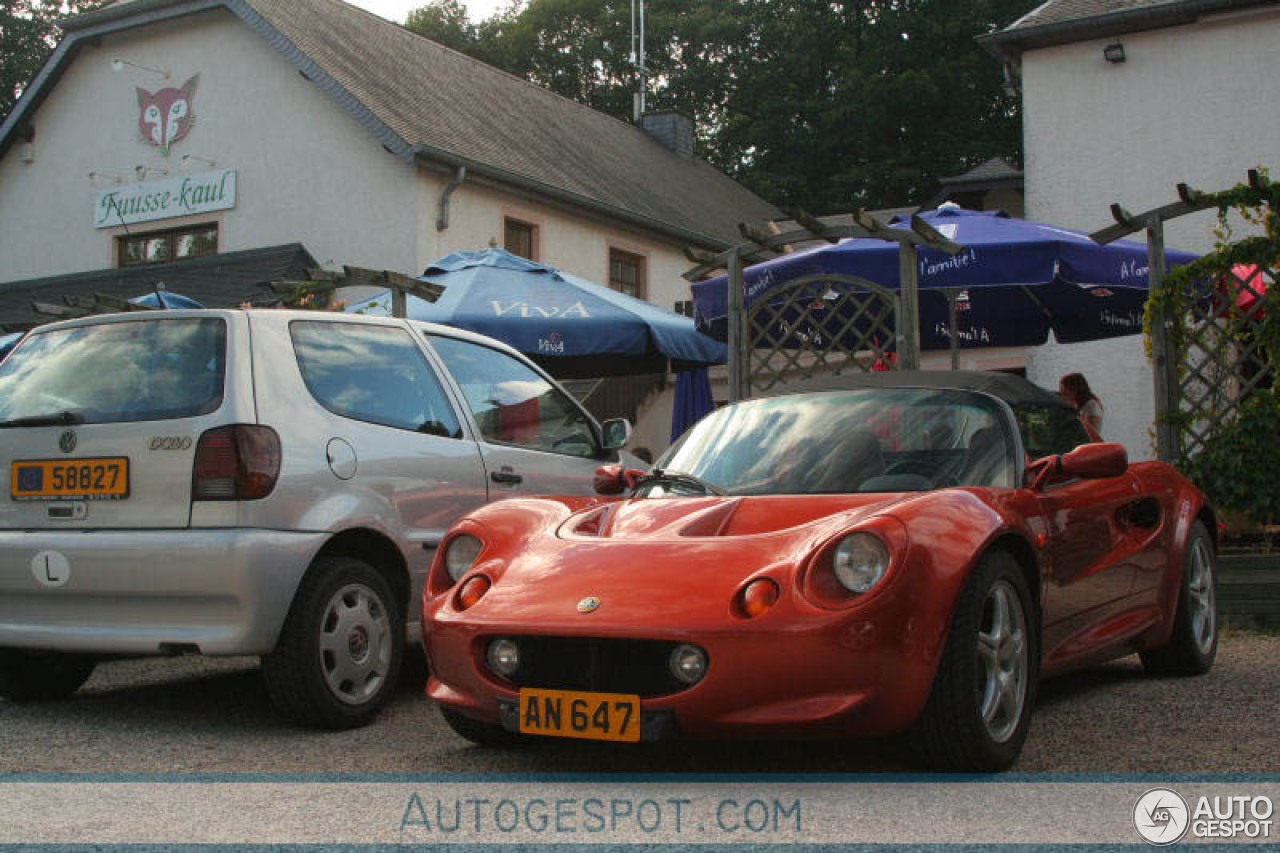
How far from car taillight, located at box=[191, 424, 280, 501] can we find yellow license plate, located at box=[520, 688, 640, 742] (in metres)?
1.64

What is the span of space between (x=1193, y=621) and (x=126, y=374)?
4572 mm

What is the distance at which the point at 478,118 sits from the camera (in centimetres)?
2323

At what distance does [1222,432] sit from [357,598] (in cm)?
568

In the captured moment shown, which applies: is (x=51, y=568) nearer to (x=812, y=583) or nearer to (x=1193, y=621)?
(x=812, y=583)

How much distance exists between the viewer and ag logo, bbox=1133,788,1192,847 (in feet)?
11.5

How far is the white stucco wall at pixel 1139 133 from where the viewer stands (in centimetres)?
1878

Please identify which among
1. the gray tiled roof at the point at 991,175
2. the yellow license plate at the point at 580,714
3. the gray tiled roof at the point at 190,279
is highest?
the gray tiled roof at the point at 991,175

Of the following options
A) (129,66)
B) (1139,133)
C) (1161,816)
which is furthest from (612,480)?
(129,66)

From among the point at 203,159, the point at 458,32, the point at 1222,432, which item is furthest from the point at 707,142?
the point at 1222,432

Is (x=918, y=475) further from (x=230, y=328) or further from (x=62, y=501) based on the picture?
(x=62, y=501)

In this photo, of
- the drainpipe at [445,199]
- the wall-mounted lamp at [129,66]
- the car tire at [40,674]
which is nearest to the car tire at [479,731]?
the car tire at [40,674]

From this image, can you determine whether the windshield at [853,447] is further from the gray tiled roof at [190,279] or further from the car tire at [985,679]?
the gray tiled roof at [190,279]

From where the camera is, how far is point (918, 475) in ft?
16.2

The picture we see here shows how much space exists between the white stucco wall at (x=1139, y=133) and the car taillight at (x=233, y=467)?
1504 centimetres
